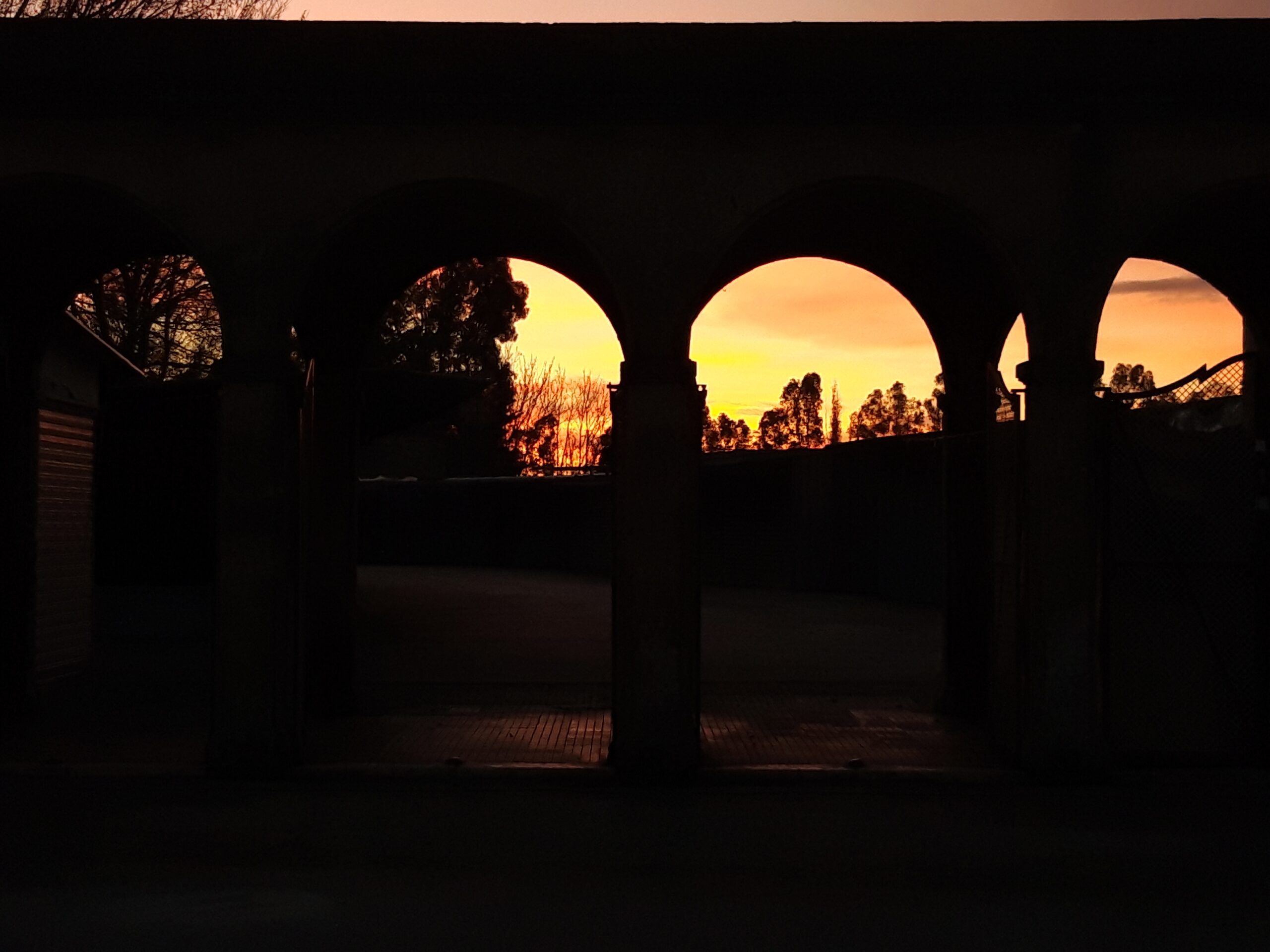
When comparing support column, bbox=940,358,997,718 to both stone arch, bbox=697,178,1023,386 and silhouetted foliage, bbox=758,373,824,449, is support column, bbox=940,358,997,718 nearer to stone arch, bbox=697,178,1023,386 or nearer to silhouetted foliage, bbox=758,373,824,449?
stone arch, bbox=697,178,1023,386

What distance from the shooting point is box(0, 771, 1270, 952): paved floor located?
574 cm

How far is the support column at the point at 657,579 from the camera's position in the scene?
888cm

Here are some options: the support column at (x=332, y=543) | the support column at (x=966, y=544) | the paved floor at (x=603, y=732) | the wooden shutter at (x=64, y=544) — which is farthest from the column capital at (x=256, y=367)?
the support column at (x=966, y=544)

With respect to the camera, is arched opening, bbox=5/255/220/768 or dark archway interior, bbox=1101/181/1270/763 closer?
dark archway interior, bbox=1101/181/1270/763

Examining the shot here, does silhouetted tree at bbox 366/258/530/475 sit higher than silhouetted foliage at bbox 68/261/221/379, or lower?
higher

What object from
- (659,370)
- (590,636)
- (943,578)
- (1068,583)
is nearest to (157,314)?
(590,636)

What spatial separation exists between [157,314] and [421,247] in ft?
63.9

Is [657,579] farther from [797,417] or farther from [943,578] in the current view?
[797,417]

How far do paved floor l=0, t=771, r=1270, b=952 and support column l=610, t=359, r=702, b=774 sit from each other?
0.36 metres

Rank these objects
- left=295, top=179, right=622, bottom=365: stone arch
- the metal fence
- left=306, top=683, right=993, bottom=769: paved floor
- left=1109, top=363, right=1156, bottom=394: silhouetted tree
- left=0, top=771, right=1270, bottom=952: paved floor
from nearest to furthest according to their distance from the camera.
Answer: left=0, top=771, right=1270, bottom=952: paved floor < left=295, top=179, right=622, bottom=365: stone arch < the metal fence < left=306, top=683, right=993, bottom=769: paved floor < left=1109, top=363, right=1156, bottom=394: silhouetted tree

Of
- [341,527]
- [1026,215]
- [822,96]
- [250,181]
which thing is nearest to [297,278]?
[250,181]

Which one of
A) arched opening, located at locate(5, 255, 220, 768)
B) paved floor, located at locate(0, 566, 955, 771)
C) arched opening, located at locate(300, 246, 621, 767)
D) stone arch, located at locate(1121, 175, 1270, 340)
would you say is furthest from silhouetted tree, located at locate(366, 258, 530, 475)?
stone arch, located at locate(1121, 175, 1270, 340)

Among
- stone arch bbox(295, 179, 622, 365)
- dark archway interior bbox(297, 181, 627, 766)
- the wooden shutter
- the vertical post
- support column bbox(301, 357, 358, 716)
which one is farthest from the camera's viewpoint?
the wooden shutter

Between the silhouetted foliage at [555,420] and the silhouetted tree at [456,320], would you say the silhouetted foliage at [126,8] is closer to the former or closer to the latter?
the silhouetted tree at [456,320]
